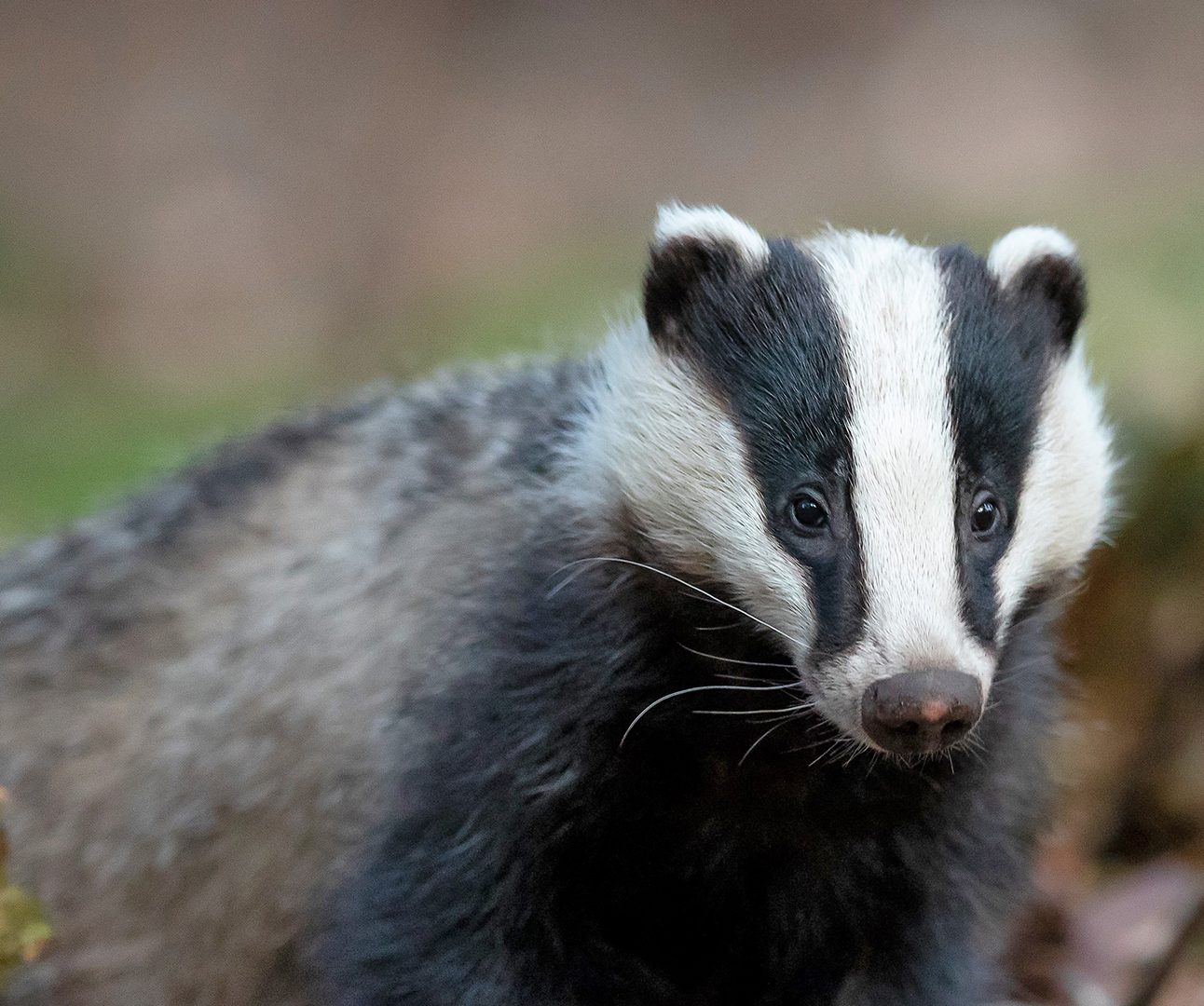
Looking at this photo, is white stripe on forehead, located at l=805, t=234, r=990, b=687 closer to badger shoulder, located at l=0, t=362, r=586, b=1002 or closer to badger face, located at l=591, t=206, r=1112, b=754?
badger face, located at l=591, t=206, r=1112, b=754

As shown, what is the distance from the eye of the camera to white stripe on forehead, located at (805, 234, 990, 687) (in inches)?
106

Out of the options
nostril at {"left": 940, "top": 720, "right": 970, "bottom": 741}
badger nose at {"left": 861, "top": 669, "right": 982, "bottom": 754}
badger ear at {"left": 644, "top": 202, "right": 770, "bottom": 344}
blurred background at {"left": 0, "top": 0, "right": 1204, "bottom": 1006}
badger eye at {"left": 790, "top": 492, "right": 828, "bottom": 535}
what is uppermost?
blurred background at {"left": 0, "top": 0, "right": 1204, "bottom": 1006}

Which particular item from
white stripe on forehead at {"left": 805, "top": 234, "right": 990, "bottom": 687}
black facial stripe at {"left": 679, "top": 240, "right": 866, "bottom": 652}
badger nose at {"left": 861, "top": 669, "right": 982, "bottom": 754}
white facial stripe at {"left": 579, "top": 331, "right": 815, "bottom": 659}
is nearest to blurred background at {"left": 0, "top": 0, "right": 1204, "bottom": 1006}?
white facial stripe at {"left": 579, "top": 331, "right": 815, "bottom": 659}

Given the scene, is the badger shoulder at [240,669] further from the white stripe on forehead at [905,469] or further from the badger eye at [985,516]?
the badger eye at [985,516]

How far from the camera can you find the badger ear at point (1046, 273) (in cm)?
326

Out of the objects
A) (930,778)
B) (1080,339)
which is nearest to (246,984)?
(930,778)

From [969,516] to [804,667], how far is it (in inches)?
15.5

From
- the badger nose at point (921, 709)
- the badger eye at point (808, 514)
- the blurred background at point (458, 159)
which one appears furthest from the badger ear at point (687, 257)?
the blurred background at point (458, 159)

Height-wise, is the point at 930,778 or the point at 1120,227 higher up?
the point at 1120,227

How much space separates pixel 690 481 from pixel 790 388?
26 cm

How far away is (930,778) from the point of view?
325cm

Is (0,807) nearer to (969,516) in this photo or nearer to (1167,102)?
(969,516)

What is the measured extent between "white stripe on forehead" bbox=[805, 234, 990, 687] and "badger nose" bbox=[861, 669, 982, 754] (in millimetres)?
40

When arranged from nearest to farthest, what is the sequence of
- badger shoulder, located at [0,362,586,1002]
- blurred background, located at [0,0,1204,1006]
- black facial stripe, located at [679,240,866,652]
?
black facial stripe, located at [679,240,866,652], badger shoulder, located at [0,362,586,1002], blurred background, located at [0,0,1204,1006]
